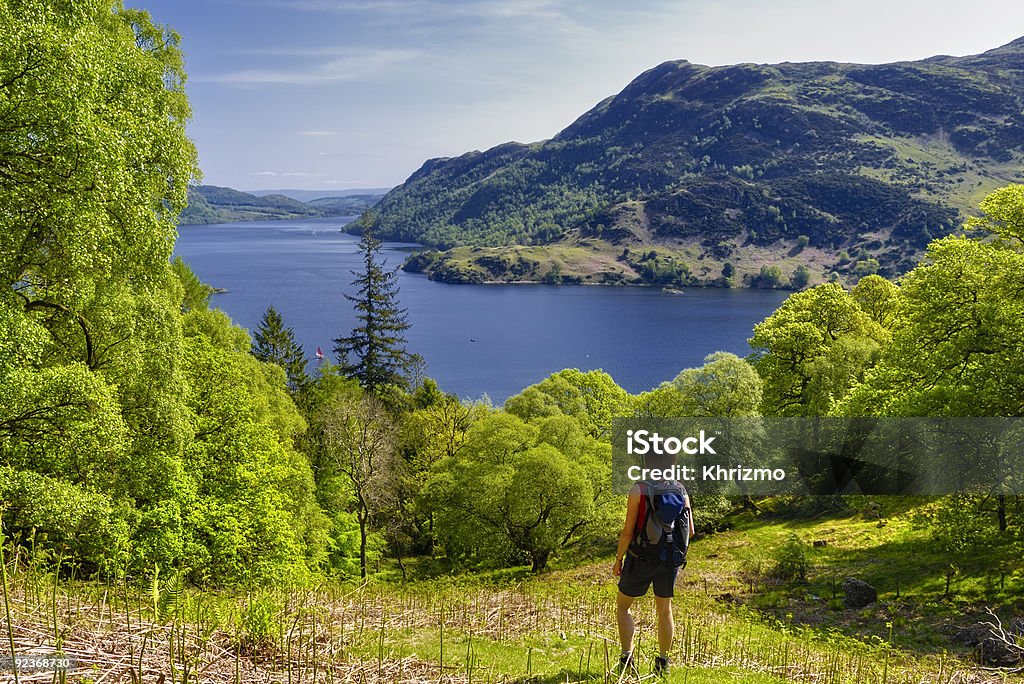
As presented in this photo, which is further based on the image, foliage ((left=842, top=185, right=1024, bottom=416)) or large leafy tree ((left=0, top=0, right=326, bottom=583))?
foliage ((left=842, top=185, right=1024, bottom=416))

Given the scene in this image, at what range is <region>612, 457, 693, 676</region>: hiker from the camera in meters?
6.92

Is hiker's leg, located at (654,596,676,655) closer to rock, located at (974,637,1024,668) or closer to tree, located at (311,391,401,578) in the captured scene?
rock, located at (974,637,1024,668)

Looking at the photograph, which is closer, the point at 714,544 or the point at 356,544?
the point at 714,544

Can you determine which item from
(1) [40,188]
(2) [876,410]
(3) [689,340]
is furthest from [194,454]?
(3) [689,340]

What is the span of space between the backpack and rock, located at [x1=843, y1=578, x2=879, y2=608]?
49.0ft

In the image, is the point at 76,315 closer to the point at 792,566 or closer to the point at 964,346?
the point at 792,566

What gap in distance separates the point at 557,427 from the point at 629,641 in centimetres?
2543

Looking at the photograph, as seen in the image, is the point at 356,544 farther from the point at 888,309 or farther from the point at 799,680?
the point at 888,309

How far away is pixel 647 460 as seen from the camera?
7.05 metres

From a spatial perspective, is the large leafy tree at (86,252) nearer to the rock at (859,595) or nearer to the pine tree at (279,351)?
the rock at (859,595)

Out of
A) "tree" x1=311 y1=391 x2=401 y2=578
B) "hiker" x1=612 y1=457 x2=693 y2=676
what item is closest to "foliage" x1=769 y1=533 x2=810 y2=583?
"hiker" x1=612 y1=457 x2=693 y2=676

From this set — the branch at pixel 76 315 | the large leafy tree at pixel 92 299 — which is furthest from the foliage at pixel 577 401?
the branch at pixel 76 315

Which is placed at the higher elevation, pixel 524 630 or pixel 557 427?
pixel 524 630

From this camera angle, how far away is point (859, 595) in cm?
1848
